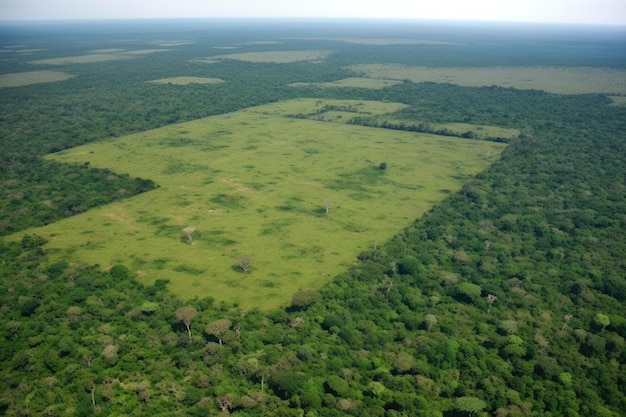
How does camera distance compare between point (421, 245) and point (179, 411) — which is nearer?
point (179, 411)

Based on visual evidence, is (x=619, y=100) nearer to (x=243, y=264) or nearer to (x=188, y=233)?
(x=243, y=264)

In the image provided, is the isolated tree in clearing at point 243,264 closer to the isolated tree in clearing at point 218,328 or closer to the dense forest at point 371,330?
the dense forest at point 371,330

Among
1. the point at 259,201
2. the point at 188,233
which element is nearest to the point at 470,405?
the point at 188,233

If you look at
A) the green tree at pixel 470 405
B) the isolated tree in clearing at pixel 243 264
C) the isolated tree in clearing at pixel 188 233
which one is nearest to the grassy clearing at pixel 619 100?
the isolated tree in clearing at pixel 243 264

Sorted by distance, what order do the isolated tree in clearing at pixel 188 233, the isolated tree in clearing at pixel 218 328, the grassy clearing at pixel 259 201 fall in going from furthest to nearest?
1. the isolated tree in clearing at pixel 188 233
2. the grassy clearing at pixel 259 201
3. the isolated tree in clearing at pixel 218 328

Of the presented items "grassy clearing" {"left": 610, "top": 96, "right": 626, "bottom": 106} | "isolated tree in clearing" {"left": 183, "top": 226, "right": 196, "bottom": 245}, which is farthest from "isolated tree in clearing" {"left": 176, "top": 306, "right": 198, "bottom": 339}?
"grassy clearing" {"left": 610, "top": 96, "right": 626, "bottom": 106}

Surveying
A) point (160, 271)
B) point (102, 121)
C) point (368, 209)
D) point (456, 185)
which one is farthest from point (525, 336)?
point (102, 121)

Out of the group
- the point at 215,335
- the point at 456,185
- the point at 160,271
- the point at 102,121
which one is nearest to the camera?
the point at 215,335

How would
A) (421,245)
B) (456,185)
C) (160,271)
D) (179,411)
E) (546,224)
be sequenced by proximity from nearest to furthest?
(179,411)
(160,271)
(421,245)
(546,224)
(456,185)

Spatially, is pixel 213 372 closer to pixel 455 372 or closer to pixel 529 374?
pixel 455 372
